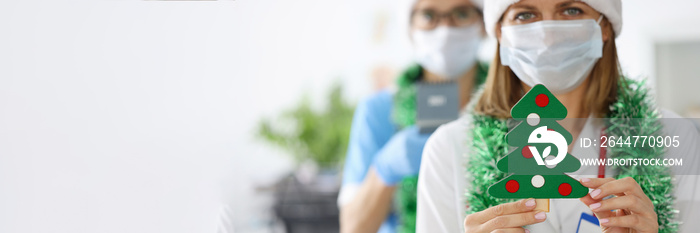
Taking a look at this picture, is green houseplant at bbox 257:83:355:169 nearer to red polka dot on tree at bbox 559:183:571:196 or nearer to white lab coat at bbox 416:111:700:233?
white lab coat at bbox 416:111:700:233

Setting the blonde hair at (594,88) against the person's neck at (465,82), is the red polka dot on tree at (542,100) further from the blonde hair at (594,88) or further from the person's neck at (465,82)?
the person's neck at (465,82)

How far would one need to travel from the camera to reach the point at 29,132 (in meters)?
1.00

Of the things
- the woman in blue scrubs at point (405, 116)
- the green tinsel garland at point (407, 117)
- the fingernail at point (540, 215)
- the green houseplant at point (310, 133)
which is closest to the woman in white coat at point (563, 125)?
the fingernail at point (540, 215)

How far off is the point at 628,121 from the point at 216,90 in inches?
30.2

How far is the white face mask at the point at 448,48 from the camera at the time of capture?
128cm

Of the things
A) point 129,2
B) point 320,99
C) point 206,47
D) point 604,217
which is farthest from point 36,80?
point 320,99

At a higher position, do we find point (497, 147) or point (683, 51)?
point (497, 147)

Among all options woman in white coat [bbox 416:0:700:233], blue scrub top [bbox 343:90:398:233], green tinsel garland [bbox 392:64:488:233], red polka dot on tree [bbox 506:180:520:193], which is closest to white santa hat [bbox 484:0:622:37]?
woman in white coat [bbox 416:0:700:233]

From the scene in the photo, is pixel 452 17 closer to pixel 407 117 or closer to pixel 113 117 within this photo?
pixel 407 117

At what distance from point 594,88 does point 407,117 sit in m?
0.55

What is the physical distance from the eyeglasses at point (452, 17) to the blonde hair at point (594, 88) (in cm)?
44

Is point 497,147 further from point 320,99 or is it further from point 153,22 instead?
point 320,99

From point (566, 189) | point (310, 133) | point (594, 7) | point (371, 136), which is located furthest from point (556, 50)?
point (310, 133)

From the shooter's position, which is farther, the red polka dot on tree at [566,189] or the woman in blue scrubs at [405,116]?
the woman in blue scrubs at [405,116]
